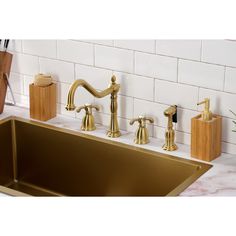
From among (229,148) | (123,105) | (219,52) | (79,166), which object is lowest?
(79,166)

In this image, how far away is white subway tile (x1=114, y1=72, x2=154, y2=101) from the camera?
2408mm

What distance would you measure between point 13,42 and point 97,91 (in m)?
0.45

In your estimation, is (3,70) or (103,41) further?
(3,70)

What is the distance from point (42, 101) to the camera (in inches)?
103

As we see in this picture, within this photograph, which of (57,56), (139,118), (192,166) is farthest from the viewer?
(57,56)

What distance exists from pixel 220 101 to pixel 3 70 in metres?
0.90

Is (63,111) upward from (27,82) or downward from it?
downward

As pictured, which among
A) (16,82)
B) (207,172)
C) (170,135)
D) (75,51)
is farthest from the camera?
(16,82)

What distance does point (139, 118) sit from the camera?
2.40 meters

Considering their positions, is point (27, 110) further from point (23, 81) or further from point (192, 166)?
Answer: point (192, 166)

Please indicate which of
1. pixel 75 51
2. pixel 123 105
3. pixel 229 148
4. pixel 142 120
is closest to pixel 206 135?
pixel 229 148

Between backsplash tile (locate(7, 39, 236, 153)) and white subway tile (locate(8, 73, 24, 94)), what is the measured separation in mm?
16

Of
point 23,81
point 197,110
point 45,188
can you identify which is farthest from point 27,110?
point 197,110

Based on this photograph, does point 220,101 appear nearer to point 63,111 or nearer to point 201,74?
point 201,74
